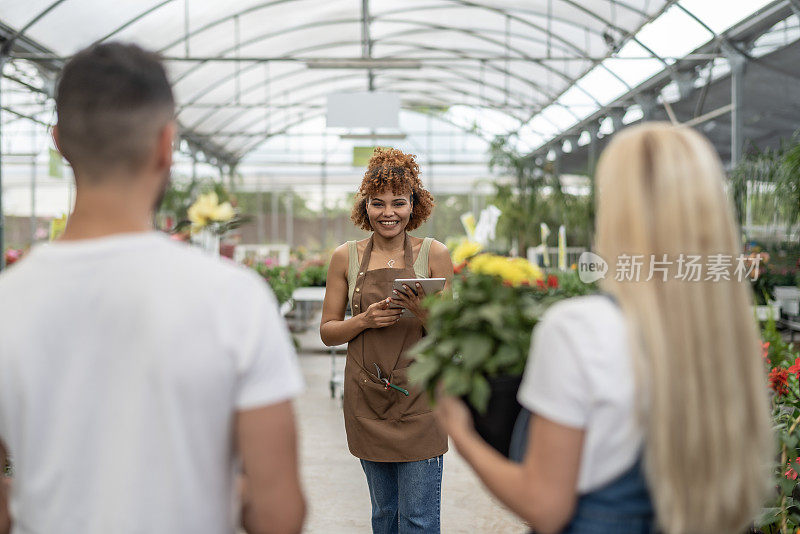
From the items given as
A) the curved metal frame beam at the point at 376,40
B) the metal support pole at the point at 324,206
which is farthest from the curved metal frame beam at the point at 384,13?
the metal support pole at the point at 324,206

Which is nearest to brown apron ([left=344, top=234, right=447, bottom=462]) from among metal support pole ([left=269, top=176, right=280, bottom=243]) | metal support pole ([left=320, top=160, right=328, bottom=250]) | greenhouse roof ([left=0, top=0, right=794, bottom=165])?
greenhouse roof ([left=0, top=0, right=794, bottom=165])

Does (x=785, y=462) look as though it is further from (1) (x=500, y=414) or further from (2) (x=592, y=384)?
(2) (x=592, y=384)

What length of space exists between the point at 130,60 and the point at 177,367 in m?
0.41

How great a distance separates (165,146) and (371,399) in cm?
117

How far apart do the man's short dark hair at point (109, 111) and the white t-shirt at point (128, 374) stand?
0.37 feet

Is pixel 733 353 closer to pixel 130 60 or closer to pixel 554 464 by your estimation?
pixel 554 464

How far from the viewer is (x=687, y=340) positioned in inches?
36.7

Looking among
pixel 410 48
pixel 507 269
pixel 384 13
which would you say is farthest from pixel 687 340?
pixel 410 48

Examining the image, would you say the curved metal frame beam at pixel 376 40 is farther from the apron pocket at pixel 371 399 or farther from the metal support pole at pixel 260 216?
the apron pocket at pixel 371 399

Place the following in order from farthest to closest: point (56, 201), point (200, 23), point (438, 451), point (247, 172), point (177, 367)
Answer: point (247, 172) → point (56, 201) → point (200, 23) → point (438, 451) → point (177, 367)

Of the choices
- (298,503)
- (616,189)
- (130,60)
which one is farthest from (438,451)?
(130,60)

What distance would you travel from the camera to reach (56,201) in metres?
13.4

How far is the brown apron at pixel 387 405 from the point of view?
1959 mm

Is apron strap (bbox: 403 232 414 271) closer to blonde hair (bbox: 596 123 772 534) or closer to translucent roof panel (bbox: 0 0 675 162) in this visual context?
blonde hair (bbox: 596 123 772 534)
